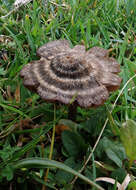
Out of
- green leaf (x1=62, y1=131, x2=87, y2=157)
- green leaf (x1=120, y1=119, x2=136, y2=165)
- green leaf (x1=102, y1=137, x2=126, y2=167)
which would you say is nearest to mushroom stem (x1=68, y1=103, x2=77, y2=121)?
green leaf (x1=62, y1=131, x2=87, y2=157)

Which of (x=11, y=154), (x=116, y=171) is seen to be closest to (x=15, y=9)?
(x=11, y=154)

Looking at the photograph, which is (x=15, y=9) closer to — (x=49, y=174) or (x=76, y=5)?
(x=76, y=5)

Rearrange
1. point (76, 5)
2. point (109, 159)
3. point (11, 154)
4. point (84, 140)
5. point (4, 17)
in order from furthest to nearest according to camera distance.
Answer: point (76, 5), point (4, 17), point (84, 140), point (109, 159), point (11, 154)

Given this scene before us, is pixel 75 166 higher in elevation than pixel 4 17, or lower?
lower

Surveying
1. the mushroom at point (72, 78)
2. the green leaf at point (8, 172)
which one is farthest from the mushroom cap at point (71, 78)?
the green leaf at point (8, 172)

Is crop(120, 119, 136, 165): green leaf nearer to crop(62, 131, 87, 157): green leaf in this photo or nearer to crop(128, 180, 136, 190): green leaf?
crop(128, 180, 136, 190): green leaf

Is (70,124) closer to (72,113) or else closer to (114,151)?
(72,113)

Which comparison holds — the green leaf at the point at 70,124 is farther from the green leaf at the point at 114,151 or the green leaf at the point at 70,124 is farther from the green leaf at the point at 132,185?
the green leaf at the point at 132,185

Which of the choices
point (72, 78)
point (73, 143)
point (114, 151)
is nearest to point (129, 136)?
point (114, 151)
